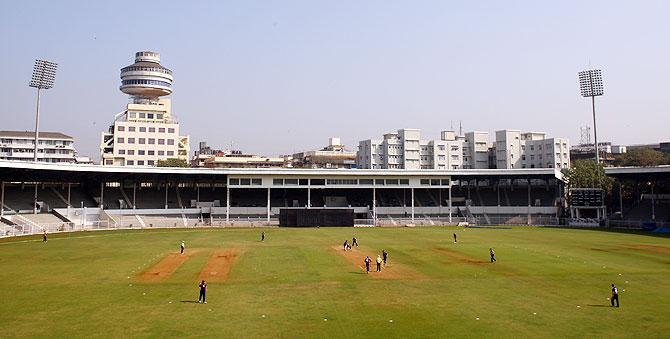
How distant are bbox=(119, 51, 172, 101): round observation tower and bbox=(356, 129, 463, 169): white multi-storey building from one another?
65.8m

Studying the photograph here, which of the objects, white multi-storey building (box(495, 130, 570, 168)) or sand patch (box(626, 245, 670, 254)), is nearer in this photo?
sand patch (box(626, 245, 670, 254))

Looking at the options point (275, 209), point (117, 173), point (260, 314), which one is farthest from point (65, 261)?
point (275, 209)

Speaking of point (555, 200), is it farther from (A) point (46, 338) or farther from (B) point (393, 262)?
(A) point (46, 338)

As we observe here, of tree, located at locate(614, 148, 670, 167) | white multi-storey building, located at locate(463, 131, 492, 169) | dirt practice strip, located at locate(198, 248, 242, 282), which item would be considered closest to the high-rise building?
white multi-storey building, located at locate(463, 131, 492, 169)

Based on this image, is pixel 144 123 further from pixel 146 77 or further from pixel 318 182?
pixel 318 182

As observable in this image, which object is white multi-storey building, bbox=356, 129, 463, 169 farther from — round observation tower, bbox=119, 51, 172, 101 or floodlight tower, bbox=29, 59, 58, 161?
floodlight tower, bbox=29, 59, 58, 161

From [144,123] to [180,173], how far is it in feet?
210

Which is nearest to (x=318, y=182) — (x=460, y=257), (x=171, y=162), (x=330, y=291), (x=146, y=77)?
(x=171, y=162)

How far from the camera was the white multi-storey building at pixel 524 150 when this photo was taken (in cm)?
15062

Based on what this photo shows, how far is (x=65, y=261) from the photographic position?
43781 millimetres

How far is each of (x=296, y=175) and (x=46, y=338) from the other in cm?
7787

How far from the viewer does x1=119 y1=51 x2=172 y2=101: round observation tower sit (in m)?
151

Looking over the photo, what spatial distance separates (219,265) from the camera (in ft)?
138

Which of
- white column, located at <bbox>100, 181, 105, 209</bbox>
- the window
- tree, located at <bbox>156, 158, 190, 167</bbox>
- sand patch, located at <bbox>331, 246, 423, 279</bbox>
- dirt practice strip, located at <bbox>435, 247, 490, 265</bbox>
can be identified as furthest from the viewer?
tree, located at <bbox>156, 158, 190, 167</bbox>
